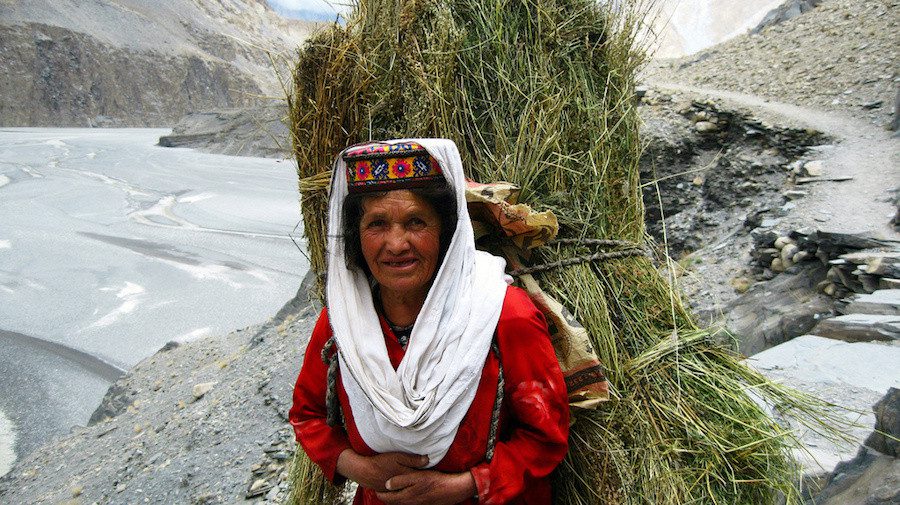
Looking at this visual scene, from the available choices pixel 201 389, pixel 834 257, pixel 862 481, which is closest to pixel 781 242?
pixel 834 257

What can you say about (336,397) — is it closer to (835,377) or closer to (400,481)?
(400,481)

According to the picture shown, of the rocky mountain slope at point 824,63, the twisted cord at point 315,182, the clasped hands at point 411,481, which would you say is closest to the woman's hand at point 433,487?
the clasped hands at point 411,481

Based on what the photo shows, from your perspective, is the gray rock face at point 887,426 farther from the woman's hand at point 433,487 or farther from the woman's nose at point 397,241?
the woman's nose at point 397,241

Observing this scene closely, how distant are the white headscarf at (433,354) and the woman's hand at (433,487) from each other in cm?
→ 5

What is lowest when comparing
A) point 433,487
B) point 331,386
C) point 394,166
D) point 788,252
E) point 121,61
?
point 788,252

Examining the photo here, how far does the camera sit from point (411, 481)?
4.16 feet

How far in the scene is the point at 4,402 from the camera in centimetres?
545

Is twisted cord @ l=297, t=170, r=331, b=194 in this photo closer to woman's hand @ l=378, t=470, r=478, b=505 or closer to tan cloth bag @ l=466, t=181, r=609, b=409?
tan cloth bag @ l=466, t=181, r=609, b=409

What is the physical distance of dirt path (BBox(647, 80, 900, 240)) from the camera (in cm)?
509

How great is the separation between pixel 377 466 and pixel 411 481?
96mm

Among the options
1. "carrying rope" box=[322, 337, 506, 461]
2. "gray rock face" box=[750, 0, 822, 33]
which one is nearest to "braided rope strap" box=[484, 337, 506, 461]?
"carrying rope" box=[322, 337, 506, 461]

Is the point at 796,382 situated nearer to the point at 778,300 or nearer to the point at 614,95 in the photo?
the point at 614,95

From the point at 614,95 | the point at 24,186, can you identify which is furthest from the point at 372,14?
the point at 24,186

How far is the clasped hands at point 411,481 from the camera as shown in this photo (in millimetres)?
1259
